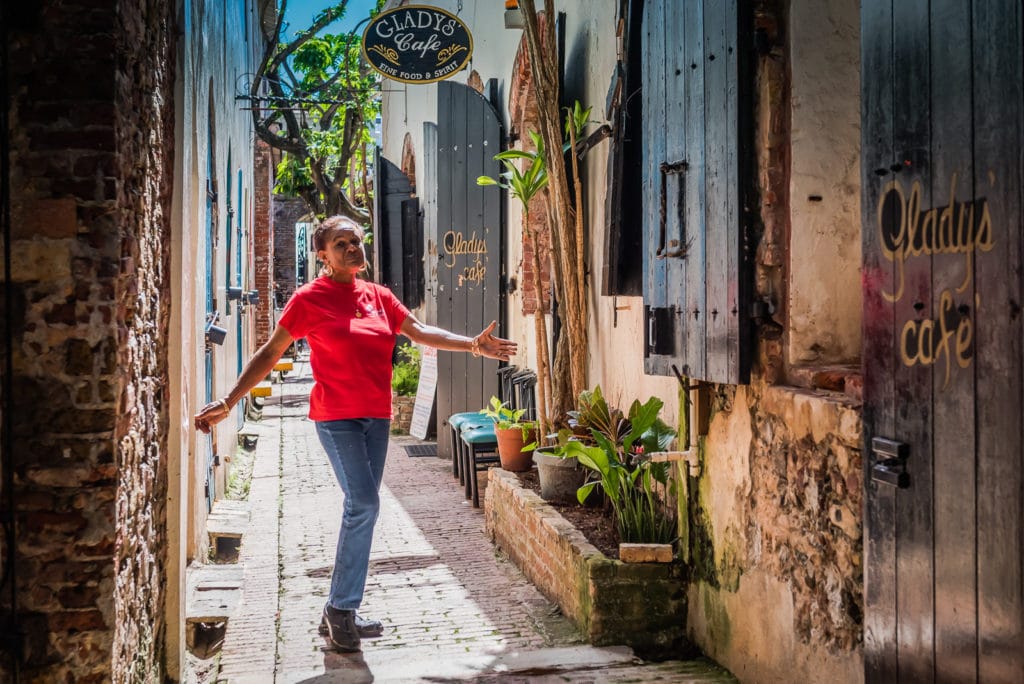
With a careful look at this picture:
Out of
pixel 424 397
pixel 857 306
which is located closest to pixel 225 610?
pixel 857 306

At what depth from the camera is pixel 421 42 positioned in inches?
319

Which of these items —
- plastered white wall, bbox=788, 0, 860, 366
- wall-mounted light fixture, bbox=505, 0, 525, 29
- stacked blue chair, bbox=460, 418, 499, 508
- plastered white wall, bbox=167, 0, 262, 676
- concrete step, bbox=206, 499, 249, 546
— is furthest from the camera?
wall-mounted light fixture, bbox=505, 0, 525, 29

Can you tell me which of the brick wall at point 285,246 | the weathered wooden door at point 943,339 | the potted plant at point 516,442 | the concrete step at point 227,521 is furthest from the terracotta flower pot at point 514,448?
the brick wall at point 285,246

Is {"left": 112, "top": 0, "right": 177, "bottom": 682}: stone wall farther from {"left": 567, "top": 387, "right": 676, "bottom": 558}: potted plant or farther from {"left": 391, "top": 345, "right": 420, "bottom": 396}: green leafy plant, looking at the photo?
{"left": 391, "top": 345, "right": 420, "bottom": 396}: green leafy plant

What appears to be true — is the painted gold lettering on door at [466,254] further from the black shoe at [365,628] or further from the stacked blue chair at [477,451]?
the black shoe at [365,628]

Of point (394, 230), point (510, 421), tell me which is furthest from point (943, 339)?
point (394, 230)

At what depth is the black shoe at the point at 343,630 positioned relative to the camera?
407 centimetres

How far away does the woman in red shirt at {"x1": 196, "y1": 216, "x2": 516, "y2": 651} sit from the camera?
13.2 feet

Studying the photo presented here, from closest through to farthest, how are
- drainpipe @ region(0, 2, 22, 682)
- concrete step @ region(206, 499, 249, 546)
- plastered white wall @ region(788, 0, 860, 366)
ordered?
drainpipe @ region(0, 2, 22, 682) < plastered white wall @ region(788, 0, 860, 366) < concrete step @ region(206, 499, 249, 546)

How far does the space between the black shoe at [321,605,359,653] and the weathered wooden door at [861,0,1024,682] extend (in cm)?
228

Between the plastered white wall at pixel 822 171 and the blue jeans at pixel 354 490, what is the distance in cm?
183

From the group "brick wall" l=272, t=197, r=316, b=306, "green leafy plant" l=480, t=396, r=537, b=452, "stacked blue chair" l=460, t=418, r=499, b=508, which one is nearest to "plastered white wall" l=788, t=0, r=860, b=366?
"green leafy plant" l=480, t=396, r=537, b=452

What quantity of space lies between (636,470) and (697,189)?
1.37 metres

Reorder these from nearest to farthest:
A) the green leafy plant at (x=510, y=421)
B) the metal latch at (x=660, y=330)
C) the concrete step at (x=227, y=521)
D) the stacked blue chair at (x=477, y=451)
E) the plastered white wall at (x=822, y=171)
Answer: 1. the plastered white wall at (x=822, y=171)
2. the metal latch at (x=660, y=330)
3. the concrete step at (x=227, y=521)
4. the green leafy plant at (x=510, y=421)
5. the stacked blue chair at (x=477, y=451)
